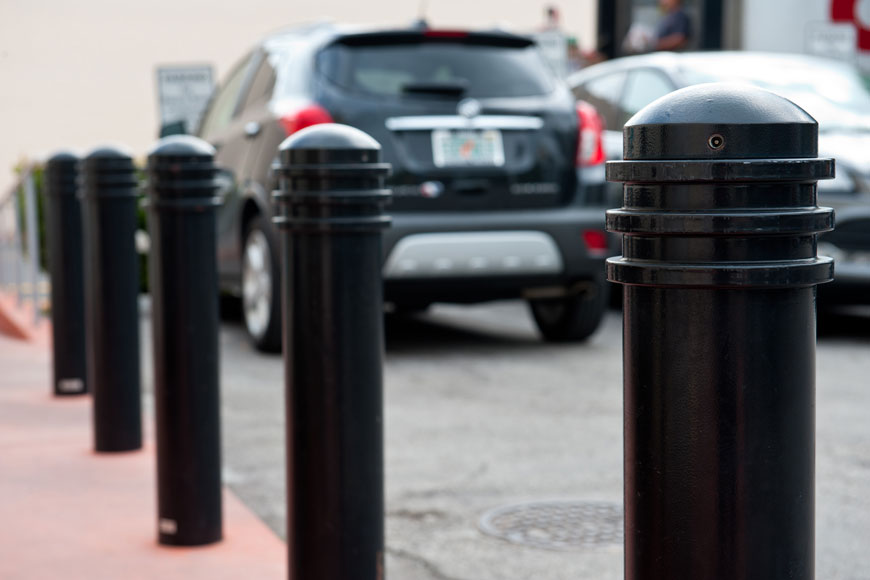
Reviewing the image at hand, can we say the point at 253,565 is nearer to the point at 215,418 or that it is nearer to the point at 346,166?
the point at 215,418

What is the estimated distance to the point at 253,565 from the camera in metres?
3.64

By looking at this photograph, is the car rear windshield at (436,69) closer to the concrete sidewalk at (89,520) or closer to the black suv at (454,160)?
the black suv at (454,160)

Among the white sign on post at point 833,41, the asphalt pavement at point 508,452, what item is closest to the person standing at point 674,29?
the white sign on post at point 833,41

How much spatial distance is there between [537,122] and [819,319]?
100 inches

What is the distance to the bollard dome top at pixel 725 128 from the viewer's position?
1.81m

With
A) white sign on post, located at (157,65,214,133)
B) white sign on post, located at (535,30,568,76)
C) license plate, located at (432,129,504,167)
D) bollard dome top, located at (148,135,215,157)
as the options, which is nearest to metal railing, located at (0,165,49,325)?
white sign on post, located at (157,65,214,133)

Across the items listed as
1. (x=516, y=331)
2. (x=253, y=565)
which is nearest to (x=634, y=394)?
(x=253, y=565)

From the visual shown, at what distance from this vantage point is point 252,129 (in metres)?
7.77

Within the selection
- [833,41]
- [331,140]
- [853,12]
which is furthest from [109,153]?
[853,12]

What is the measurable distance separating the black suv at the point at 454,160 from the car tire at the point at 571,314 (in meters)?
0.01

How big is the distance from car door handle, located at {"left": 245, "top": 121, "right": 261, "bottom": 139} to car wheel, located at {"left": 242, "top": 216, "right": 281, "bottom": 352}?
0.44 meters

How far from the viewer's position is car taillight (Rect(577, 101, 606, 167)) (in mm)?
7555

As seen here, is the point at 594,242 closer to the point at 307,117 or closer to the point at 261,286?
the point at 307,117

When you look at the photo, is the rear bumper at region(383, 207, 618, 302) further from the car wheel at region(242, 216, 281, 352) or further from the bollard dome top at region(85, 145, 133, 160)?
the bollard dome top at region(85, 145, 133, 160)
